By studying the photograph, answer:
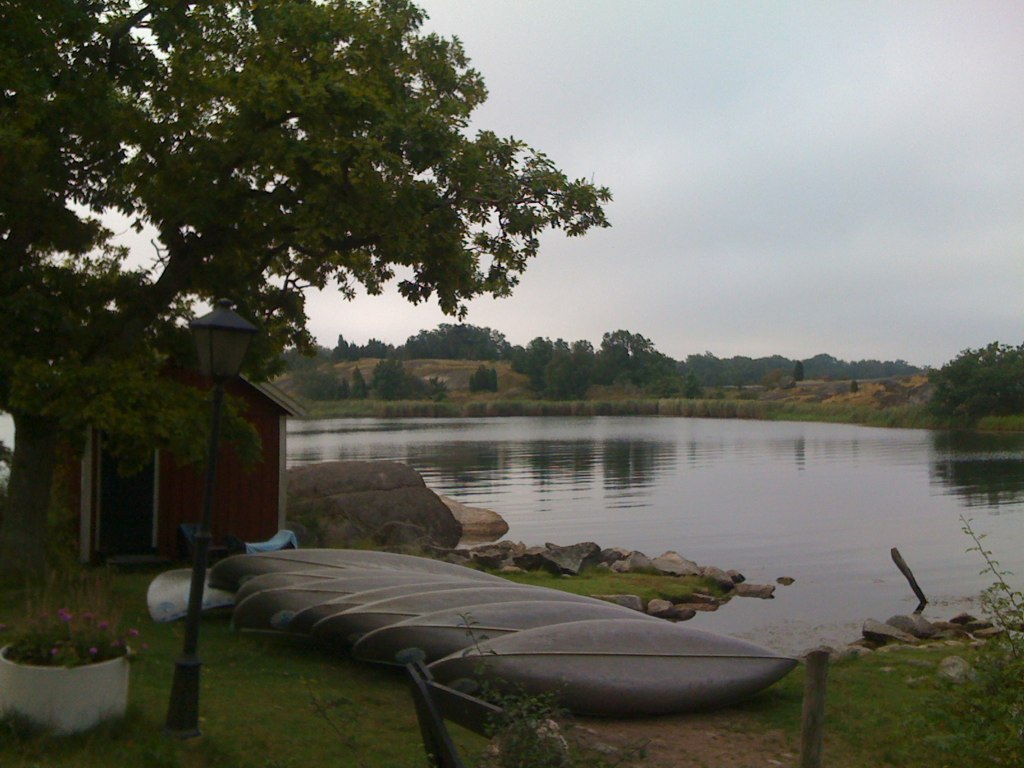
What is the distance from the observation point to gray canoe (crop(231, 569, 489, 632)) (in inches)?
442

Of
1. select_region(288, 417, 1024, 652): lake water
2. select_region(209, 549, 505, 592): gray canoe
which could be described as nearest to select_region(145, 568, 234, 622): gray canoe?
select_region(209, 549, 505, 592): gray canoe

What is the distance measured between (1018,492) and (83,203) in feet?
120

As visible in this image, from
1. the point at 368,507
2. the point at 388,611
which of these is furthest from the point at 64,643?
the point at 368,507

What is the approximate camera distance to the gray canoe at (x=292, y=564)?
1268 centimetres

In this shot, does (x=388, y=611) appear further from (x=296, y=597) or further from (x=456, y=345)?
(x=456, y=345)

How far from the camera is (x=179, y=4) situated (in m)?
12.4

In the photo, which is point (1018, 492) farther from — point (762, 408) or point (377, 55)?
point (762, 408)

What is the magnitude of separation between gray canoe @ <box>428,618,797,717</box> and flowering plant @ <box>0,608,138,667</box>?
312cm

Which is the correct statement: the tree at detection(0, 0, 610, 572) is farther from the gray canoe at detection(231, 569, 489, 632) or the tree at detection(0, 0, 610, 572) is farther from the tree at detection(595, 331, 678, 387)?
the tree at detection(595, 331, 678, 387)

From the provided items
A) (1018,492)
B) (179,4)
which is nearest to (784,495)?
(1018,492)

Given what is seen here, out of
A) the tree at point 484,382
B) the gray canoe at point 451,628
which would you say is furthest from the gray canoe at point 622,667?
the tree at point 484,382

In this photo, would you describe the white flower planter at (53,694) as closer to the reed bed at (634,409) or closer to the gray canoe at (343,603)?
the gray canoe at (343,603)

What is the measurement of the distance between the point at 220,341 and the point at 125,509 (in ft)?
35.4

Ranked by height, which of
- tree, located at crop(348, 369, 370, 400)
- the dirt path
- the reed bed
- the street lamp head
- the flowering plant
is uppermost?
tree, located at crop(348, 369, 370, 400)
